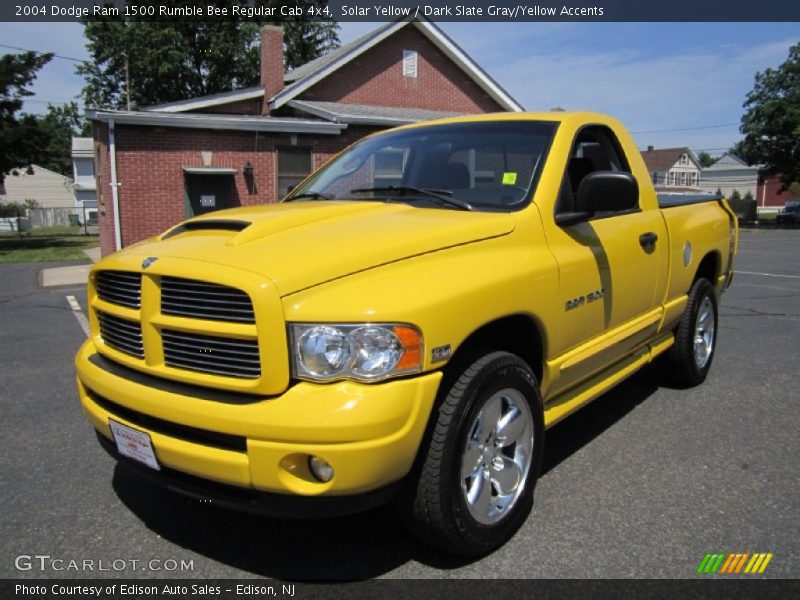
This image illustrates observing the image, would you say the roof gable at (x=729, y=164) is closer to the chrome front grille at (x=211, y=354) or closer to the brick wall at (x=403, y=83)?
the brick wall at (x=403, y=83)

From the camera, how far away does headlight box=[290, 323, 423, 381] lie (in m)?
2.28

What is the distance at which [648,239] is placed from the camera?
13.1ft

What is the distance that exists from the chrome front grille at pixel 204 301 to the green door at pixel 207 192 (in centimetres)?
1446

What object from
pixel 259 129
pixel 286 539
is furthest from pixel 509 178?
pixel 259 129

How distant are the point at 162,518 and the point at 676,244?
358 cm

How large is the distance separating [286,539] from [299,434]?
977 mm

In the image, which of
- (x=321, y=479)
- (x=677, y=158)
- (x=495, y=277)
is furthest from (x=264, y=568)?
(x=677, y=158)

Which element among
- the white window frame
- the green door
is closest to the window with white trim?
the white window frame

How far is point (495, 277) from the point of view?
8.95 ft

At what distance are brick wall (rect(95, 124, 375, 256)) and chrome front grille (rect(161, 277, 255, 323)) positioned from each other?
14.1m

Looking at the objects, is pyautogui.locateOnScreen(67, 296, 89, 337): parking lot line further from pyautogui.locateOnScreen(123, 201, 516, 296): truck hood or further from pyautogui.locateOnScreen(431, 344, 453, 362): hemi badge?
pyautogui.locateOnScreen(431, 344, 453, 362): hemi badge

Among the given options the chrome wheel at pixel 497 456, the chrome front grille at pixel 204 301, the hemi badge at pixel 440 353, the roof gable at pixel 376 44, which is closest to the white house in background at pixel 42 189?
the roof gable at pixel 376 44

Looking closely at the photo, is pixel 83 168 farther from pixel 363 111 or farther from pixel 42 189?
pixel 363 111

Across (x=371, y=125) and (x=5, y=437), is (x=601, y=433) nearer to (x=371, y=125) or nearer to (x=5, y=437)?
(x=5, y=437)
